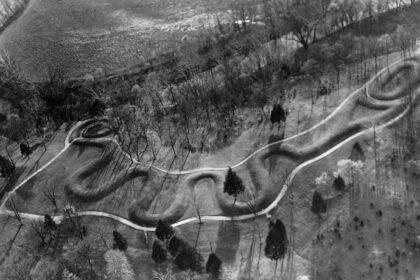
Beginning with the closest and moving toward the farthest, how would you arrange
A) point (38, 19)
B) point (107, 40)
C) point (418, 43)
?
point (418, 43), point (107, 40), point (38, 19)

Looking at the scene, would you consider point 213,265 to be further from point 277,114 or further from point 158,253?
point 277,114

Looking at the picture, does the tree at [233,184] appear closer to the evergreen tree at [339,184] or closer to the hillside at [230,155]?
the hillside at [230,155]

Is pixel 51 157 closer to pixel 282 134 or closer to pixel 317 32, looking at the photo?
pixel 282 134

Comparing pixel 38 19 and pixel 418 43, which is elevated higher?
pixel 38 19

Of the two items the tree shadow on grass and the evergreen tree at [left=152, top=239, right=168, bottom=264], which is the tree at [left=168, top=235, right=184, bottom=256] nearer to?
the evergreen tree at [left=152, top=239, right=168, bottom=264]

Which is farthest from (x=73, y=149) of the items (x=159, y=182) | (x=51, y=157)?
(x=159, y=182)

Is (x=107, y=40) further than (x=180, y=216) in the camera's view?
Yes

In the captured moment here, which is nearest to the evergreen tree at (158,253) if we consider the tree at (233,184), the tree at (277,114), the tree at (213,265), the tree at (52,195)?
the tree at (213,265)
